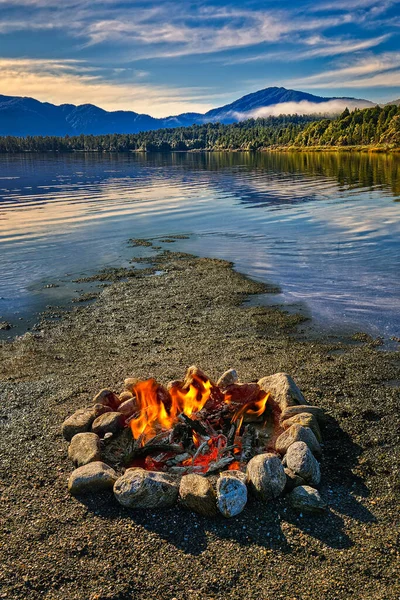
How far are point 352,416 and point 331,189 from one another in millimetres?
66832

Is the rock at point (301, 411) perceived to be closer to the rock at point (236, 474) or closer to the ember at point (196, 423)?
the ember at point (196, 423)

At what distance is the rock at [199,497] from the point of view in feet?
29.1

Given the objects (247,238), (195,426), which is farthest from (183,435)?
(247,238)

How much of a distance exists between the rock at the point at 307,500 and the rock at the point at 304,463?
391 mm

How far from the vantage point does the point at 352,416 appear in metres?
12.2

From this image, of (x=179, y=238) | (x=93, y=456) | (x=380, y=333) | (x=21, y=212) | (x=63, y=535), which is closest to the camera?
(x=63, y=535)

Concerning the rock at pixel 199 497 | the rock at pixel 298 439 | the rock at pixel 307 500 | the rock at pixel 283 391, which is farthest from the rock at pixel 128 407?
the rock at pixel 307 500

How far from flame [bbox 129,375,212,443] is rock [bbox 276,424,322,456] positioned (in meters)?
2.37

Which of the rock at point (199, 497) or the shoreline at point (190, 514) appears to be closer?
the shoreline at point (190, 514)

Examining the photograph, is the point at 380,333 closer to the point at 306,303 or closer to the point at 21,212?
the point at 306,303

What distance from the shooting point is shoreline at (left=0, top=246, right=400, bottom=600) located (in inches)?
298

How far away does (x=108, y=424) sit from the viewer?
11.6 metres

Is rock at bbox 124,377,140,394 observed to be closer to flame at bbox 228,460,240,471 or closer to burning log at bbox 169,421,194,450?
burning log at bbox 169,421,194,450

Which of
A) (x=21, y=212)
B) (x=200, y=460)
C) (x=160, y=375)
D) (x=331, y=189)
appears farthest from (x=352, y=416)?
(x=331, y=189)
